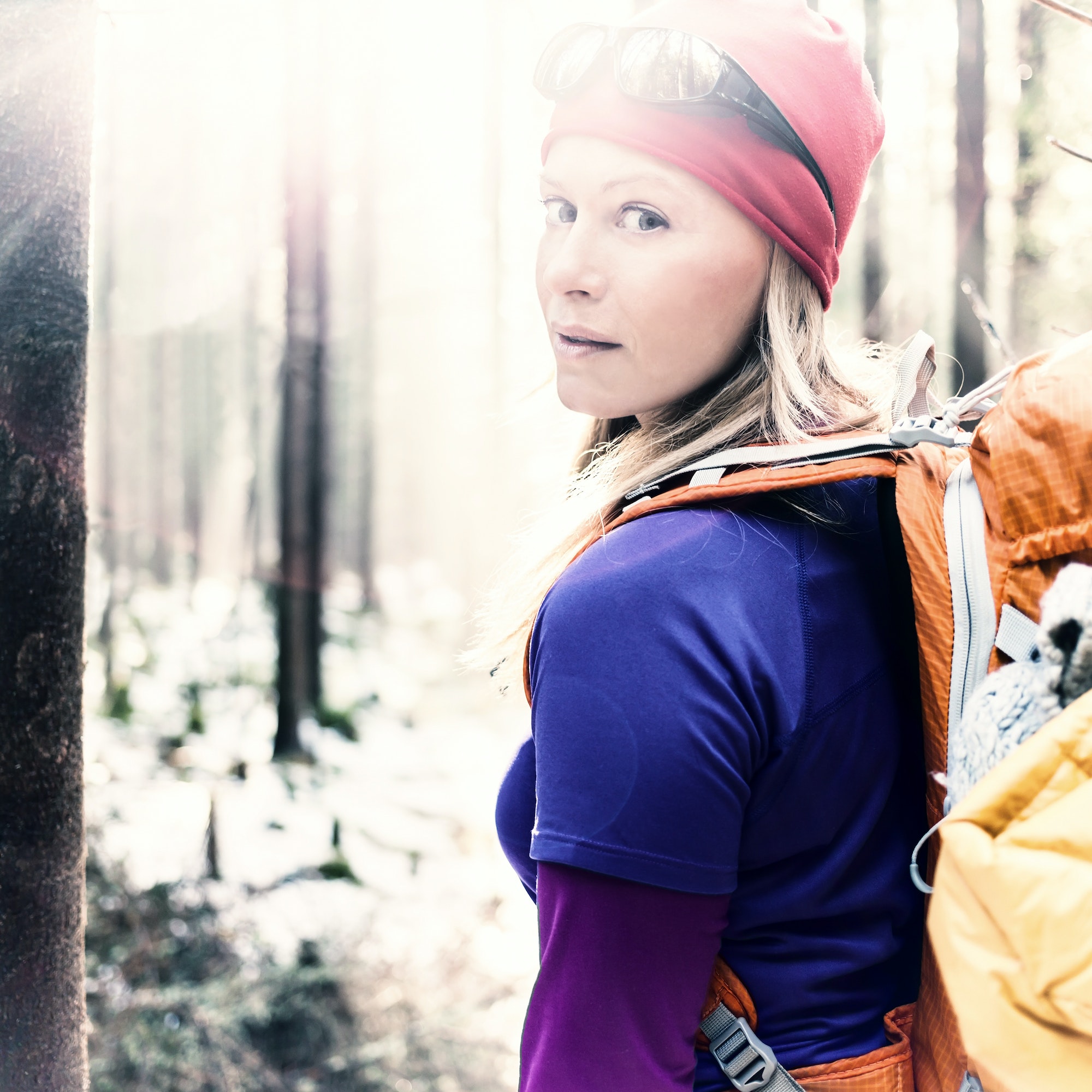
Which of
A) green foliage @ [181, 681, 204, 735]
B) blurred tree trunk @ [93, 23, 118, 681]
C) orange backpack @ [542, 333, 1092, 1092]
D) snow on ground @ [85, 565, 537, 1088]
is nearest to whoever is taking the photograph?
orange backpack @ [542, 333, 1092, 1092]

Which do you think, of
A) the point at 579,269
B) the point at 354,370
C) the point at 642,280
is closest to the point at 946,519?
the point at 642,280

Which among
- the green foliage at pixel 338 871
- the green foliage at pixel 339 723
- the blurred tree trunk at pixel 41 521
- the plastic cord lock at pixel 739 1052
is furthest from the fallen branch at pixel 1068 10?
the green foliage at pixel 339 723

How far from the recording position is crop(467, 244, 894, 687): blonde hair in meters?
1.44

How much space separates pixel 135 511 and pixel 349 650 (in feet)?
56.9

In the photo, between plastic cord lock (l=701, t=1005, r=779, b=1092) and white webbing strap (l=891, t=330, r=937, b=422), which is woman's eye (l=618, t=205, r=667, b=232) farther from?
plastic cord lock (l=701, t=1005, r=779, b=1092)

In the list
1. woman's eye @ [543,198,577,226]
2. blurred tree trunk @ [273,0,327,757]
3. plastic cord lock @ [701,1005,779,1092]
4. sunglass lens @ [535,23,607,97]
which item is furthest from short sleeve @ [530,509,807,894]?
blurred tree trunk @ [273,0,327,757]

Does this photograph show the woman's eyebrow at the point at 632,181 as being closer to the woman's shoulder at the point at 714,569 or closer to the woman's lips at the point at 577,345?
the woman's lips at the point at 577,345

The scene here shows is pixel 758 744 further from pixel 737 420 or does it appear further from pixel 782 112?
pixel 782 112

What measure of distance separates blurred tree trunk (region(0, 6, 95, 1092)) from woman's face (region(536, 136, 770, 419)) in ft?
3.11

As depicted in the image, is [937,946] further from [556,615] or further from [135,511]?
[135,511]

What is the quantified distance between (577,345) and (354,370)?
66.3 feet

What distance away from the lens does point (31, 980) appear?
1.65 m

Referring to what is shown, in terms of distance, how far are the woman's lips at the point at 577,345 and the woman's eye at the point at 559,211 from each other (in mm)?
Answer: 238

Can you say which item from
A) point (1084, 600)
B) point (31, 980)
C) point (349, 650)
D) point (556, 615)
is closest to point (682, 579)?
point (556, 615)
